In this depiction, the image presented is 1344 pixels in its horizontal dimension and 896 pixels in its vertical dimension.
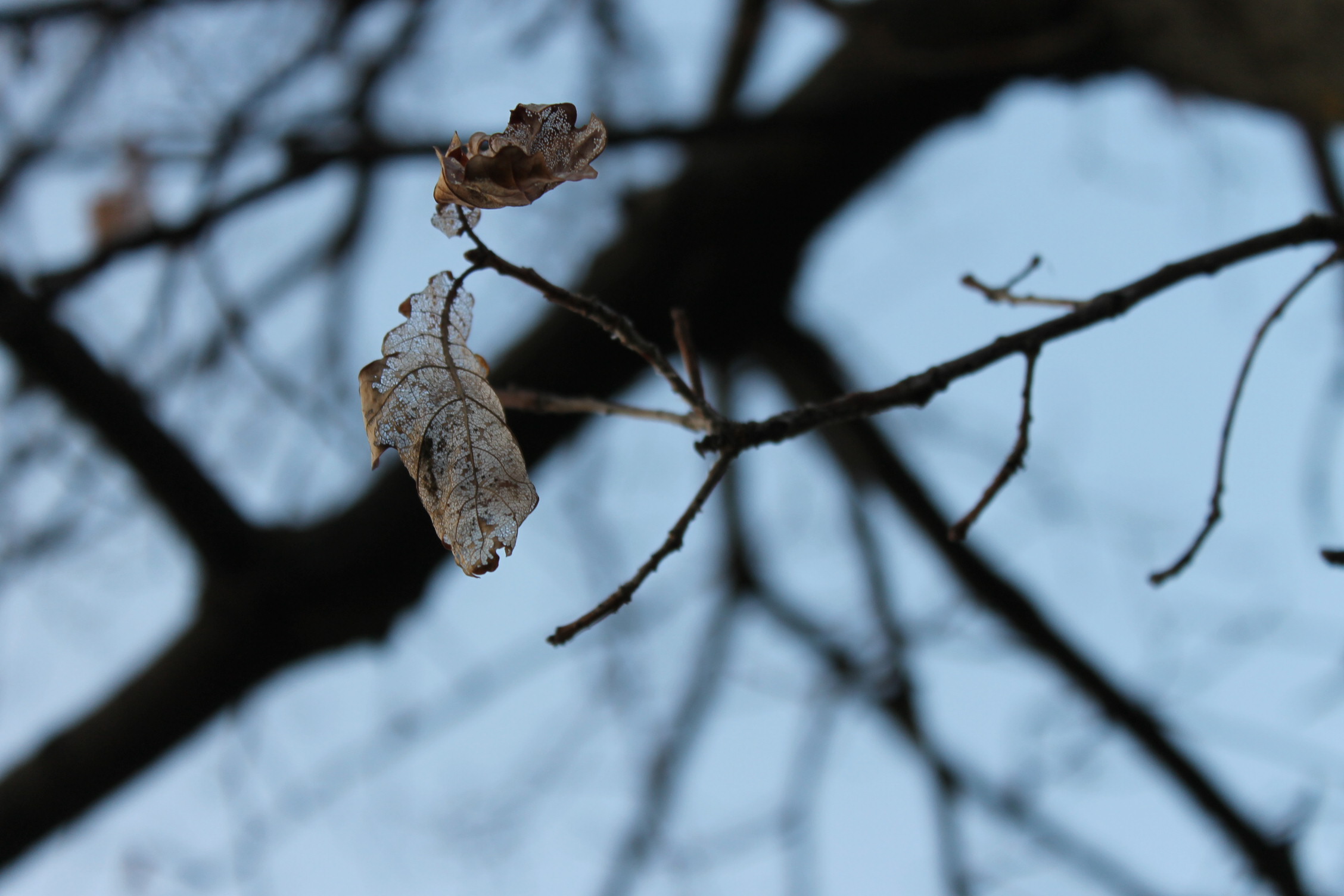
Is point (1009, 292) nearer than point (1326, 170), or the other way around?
point (1009, 292)

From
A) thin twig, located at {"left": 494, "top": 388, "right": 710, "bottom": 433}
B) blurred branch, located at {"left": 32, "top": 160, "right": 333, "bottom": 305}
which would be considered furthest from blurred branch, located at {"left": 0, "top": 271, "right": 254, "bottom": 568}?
thin twig, located at {"left": 494, "top": 388, "right": 710, "bottom": 433}

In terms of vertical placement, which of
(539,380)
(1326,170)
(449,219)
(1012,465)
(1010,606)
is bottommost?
(1010,606)

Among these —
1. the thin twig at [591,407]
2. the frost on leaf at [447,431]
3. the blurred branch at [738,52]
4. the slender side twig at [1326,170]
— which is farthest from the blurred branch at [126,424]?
the slender side twig at [1326,170]

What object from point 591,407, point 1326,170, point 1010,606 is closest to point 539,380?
point 591,407

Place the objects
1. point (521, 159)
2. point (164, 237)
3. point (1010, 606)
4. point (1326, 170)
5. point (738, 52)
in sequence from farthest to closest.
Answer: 1. point (738, 52)
2. point (1010, 606)
3. point (1326, 170)
4. point (164, 237)
5. point (521, 159)

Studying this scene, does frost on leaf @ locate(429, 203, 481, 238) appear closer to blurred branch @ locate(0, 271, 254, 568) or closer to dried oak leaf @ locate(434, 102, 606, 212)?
dried oak leaf @ locate(434, 102, 606, 212)

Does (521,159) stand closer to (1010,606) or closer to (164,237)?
(164,237)

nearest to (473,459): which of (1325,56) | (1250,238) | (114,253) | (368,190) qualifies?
(1250,238)
